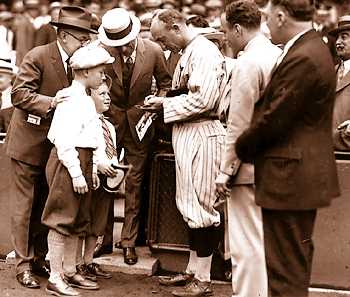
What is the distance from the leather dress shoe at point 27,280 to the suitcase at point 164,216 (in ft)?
3.43

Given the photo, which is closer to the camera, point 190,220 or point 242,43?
point 242,43

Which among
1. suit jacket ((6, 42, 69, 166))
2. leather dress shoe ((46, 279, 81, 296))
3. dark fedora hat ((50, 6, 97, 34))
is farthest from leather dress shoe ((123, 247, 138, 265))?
dark fedora hat ((50, 6, 97, 34))

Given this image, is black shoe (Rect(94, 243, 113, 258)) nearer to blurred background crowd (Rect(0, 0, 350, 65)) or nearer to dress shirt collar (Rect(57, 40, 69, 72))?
dress shirt collar (Rect(57, 40, 69, 72))

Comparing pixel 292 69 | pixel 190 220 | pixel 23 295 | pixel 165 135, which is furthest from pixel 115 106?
pixel 292 69

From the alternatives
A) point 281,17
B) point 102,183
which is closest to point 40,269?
point 102,183

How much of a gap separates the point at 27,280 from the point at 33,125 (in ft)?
3.95

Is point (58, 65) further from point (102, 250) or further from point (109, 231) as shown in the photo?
point (102, 250)

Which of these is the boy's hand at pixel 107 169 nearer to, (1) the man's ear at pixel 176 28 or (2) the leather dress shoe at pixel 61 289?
(2) the leather dress shoe at pixel 61 289

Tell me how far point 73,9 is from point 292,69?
2.59 m

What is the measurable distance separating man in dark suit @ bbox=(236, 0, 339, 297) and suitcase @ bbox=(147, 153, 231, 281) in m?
2.32

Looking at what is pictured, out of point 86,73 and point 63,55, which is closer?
point 86,73

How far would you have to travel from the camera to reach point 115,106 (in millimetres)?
6918

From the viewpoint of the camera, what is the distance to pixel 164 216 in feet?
22.9

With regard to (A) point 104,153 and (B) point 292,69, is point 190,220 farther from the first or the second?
(B) point 292,69
